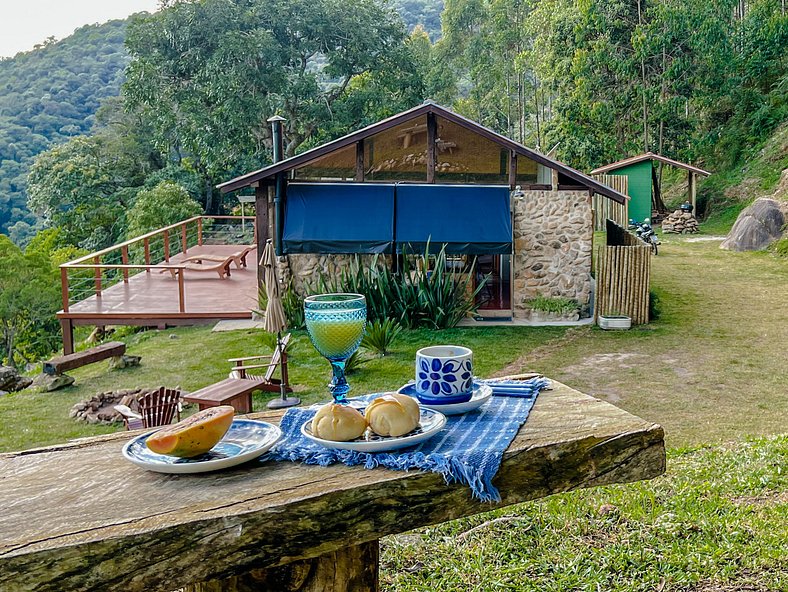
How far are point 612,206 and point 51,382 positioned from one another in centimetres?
1873

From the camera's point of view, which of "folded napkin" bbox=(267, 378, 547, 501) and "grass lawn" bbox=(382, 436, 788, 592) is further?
"grass lawn" bbox=(382, 436, 788, 592)

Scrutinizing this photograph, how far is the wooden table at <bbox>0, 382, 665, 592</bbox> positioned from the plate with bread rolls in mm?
73

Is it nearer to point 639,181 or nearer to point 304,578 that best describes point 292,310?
point 304,578

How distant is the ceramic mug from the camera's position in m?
2.08

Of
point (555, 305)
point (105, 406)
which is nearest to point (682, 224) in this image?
point (555, 305)

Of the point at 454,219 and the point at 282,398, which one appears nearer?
the point at 282,398

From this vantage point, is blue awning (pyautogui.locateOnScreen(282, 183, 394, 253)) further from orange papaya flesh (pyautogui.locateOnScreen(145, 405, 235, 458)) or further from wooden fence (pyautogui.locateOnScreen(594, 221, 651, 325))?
orange papaya flesh (pyautogui.locateOnScreen(145, 405, 235, 458))

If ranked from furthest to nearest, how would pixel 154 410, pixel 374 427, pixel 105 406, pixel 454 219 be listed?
pixel 454 219 < pixel 105 406 < pixel 154 410 < pixel 374 427

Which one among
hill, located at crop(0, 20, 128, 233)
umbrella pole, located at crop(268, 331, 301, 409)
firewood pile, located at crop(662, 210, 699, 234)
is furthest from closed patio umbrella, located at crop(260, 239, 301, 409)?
hill, located at crop(0, 20, 128, 233)

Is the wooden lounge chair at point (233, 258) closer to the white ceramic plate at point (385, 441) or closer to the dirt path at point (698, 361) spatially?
the dirt path at point (698, 361)

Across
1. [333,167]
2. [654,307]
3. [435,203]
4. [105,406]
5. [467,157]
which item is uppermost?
[467,157]

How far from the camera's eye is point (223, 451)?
183 centimetres

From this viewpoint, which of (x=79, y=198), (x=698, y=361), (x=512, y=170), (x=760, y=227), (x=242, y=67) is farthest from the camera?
(x=79, y=198)

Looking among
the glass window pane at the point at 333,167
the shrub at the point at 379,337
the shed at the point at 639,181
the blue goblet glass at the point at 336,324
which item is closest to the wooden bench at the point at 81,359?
the shrub at the point at 379,337
